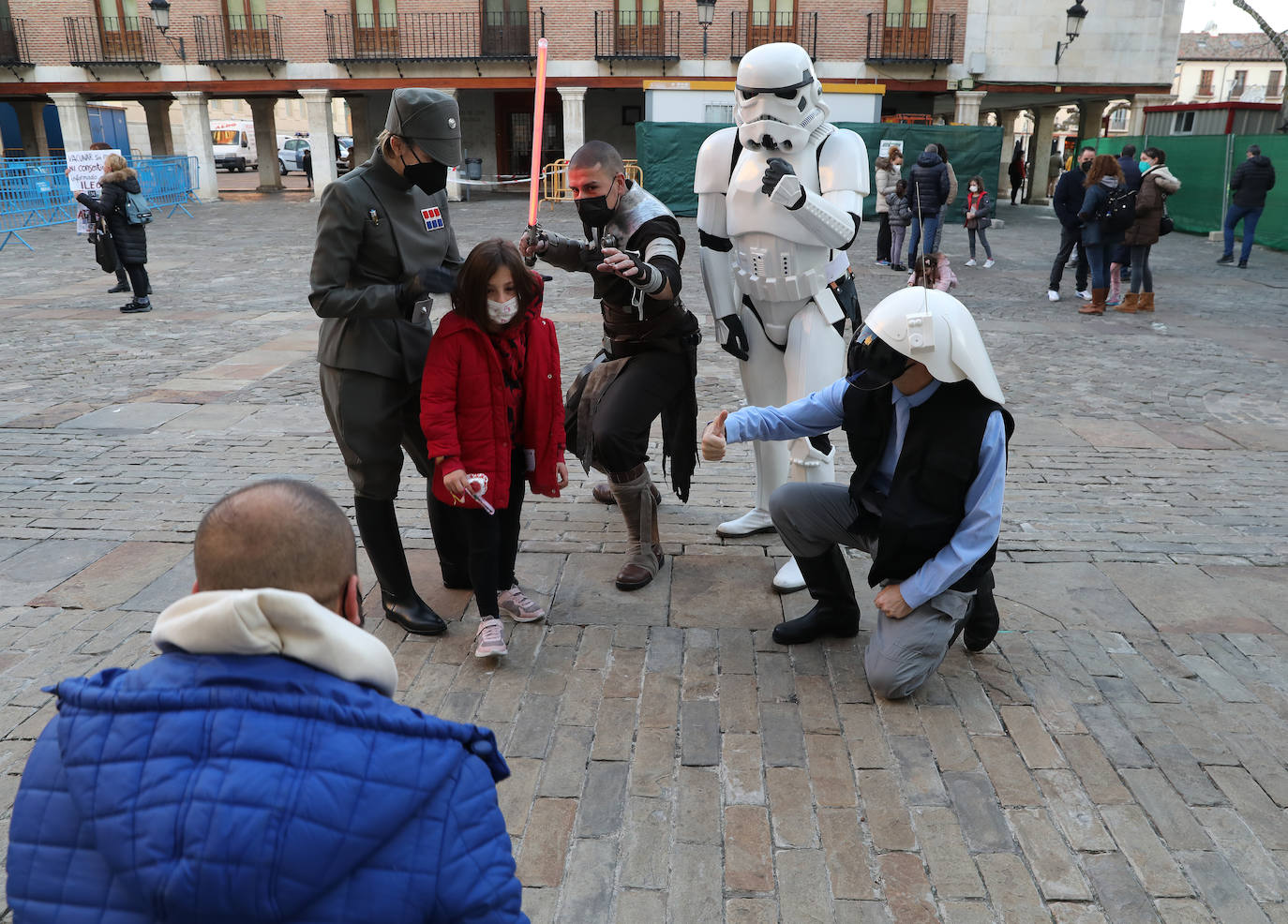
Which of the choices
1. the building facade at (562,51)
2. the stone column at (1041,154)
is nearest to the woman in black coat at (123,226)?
the building facade at (562,51)

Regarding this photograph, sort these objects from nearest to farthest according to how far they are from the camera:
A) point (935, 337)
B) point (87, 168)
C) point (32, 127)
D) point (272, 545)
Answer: point (272, 545) → point (935, 337) → point (87, 168) → point (32, 127)

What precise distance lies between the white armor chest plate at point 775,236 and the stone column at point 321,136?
27347 mm

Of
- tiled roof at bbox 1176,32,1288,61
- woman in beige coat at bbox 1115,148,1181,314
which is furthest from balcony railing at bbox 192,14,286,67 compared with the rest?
tiled roof at bbox 1176,32,1288,61

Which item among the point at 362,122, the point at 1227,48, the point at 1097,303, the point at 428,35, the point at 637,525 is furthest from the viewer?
the point at 1227,48

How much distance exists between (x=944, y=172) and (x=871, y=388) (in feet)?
35.1

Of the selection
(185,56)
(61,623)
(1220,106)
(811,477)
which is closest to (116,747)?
(61,623)

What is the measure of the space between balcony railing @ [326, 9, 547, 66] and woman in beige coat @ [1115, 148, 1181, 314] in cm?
2302

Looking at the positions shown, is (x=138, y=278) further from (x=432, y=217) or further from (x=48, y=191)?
(x=48, y=191)

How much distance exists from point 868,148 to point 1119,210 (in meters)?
12.8

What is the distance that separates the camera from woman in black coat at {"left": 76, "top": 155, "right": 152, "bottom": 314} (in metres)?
11.3

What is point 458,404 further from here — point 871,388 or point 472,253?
point 871,388

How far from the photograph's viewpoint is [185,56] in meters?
31.2

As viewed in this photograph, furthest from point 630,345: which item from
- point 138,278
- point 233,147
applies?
point 233,147

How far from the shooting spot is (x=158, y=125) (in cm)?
3522
